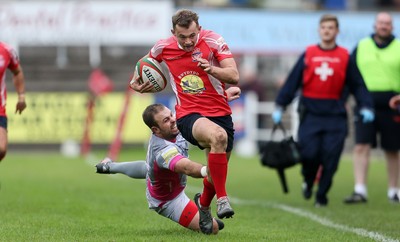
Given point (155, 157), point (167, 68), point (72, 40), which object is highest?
point (167, 68)

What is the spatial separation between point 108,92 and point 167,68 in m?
17.5

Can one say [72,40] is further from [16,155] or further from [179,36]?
[179,36]

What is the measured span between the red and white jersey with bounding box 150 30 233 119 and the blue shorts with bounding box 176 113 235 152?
4 centimetres

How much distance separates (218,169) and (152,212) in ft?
10.3

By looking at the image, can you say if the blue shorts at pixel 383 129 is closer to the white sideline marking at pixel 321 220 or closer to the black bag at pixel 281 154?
the black bag at pixel 281 154

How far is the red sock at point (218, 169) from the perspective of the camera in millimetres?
8969

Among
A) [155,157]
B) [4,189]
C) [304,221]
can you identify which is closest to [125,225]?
[155,157]

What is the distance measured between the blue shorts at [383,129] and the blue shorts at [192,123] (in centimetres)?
529

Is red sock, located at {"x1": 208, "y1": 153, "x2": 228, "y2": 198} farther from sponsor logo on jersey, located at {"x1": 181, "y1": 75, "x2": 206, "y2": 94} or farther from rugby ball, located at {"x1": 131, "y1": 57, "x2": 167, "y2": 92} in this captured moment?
rugby ball, located at {"x1": 131, "y1": 57, "x2": 167, "y2": 92}

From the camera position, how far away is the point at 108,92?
2692cm

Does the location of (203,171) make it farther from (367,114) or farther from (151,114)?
(367,114)

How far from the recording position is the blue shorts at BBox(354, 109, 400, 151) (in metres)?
14.5

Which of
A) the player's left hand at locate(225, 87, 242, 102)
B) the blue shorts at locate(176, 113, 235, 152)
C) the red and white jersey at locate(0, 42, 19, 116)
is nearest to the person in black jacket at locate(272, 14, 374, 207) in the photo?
the red and white jersey at locate(0, 42, 19, 116)

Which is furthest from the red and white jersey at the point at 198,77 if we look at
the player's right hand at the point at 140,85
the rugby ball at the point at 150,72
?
the player's right hand at the point at 140,85
